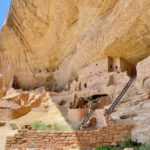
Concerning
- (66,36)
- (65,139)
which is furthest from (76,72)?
(65,139)

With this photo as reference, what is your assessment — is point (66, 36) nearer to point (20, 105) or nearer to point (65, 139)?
point (20, 105)

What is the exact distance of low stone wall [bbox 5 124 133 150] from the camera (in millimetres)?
5141

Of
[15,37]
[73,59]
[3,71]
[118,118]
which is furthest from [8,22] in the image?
[118,118]

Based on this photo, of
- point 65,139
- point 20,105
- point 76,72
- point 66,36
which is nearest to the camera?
point 65,139

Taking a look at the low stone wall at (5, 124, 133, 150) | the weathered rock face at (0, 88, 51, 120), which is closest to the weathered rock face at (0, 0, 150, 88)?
the weathered rock face at (0, 88, 51, 120)

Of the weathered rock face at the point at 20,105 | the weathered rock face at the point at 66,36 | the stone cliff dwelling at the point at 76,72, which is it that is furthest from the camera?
the weathered rock face at the point at 20,105

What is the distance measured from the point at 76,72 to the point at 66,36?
3.61 metres

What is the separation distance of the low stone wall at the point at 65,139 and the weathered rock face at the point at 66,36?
8329mm

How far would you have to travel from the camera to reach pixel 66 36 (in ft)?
59.4

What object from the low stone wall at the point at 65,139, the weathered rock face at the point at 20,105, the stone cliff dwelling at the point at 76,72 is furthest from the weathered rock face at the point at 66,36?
the low stone wall at the point at 65,139

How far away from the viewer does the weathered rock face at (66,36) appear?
12.6 metres

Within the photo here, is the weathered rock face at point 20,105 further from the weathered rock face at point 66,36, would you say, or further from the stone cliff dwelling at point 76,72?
Result: the weathered rock face at point 66,36

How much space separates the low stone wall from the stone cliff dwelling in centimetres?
3

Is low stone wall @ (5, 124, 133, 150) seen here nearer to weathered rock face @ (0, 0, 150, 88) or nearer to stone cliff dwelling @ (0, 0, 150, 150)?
stone cliff dwelling @ (0, 0, 150, 150)
